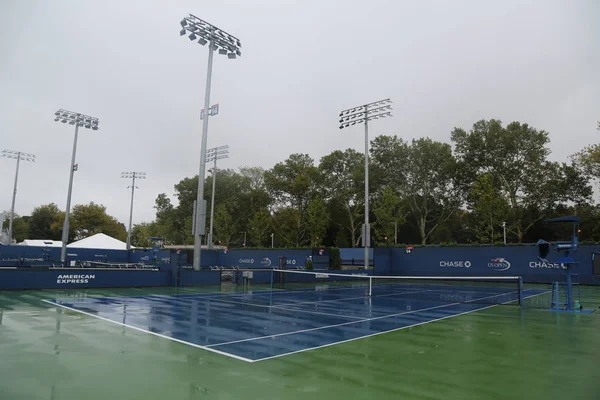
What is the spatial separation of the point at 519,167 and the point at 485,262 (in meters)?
24.1

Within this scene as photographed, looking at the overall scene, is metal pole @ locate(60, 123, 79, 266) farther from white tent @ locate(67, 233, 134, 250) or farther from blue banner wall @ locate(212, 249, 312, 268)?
white tent @ locate(67, 233, 134, 250)

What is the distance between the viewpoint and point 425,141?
5681cm

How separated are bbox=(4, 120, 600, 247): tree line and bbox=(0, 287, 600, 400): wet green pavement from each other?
39.5 m

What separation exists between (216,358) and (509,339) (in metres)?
6.75

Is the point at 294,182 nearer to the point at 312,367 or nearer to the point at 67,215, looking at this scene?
the point at 67,215

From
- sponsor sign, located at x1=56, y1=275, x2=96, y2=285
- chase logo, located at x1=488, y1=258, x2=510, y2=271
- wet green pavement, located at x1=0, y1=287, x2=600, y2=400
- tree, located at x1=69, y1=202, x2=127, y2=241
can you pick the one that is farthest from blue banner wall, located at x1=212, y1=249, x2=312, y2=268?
tree, located at x1=69, y1=202, x2=127, y2=241

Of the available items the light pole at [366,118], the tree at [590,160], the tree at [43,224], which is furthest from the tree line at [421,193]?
the tree at [43,224]

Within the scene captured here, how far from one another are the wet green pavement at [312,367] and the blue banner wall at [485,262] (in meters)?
22.9

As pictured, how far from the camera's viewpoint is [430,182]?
5756cm

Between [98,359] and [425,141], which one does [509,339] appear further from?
[425,141]

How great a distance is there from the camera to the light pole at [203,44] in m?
23.3

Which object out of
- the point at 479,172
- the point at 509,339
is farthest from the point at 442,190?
the point at 509,339

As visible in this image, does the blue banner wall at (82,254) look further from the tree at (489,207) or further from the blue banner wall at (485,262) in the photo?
the tree at (489,207)

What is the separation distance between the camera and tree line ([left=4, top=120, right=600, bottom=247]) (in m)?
49.8
